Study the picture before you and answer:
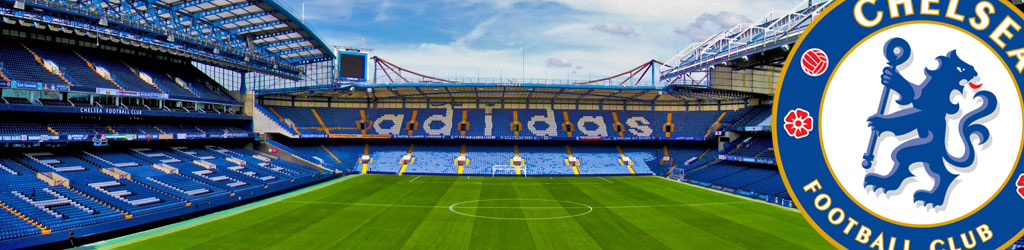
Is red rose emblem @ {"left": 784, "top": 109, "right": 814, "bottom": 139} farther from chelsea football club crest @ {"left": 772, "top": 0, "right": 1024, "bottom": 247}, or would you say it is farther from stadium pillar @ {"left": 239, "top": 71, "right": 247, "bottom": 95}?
stadium pillar @ {"left": 239, "top": 71, "right": 247, "bottom": 95}

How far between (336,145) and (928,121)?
62389 millimetres

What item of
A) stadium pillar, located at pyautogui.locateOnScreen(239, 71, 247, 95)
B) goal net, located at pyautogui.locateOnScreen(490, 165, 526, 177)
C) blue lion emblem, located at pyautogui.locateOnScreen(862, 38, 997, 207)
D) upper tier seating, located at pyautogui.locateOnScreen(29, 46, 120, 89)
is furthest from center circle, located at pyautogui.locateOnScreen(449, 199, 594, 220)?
stadium pillar, located at pyautogui.locateOnScreen(239, 71, 247, 95)

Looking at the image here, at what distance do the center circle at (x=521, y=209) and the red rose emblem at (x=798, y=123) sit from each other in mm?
23019

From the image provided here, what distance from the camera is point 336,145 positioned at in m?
61.4

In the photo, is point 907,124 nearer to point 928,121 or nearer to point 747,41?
point 928,121

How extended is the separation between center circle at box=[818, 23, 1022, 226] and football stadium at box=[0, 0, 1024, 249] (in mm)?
17162

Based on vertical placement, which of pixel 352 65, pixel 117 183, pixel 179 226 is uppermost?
pixel 352 65

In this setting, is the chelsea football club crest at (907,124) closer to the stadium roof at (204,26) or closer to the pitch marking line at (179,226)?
the pitch marking line at (179,226)

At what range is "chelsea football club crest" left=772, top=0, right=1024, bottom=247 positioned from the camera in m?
3.34

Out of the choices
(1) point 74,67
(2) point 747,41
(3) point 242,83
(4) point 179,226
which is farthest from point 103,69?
(2) point 747,41

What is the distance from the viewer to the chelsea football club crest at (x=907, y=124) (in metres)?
3.34

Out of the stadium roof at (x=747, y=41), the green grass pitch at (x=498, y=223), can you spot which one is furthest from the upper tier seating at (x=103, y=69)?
the stadium roof at (x=747, y=41)

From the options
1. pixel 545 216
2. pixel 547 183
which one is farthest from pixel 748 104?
pixel 545 216

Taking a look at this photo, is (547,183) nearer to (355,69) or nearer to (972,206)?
(355,69)
